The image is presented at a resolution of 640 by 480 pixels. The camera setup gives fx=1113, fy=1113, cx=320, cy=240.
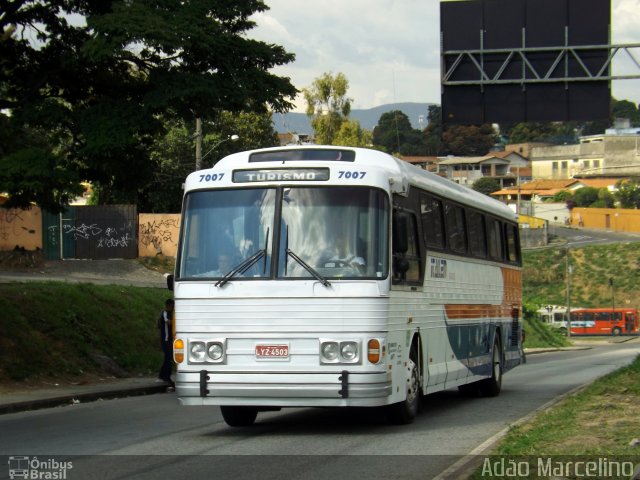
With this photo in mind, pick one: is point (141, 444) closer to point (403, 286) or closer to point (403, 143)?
point (403, 286)

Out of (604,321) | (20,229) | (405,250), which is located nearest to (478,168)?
(604,321)

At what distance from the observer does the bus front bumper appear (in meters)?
12.6

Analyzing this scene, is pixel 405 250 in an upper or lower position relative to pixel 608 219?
lower

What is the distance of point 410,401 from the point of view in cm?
1424

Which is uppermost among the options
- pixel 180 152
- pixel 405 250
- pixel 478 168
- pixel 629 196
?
pixel 478 168

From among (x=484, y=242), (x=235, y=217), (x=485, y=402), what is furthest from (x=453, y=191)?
(x=235, y=217)

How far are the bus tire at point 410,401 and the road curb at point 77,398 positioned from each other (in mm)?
6403

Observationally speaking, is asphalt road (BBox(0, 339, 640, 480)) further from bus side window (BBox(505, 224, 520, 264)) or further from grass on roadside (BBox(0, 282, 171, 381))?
bus side window (BBox(505, 224, 520, 264))

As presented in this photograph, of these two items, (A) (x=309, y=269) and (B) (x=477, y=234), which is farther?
(B) (x=477, y=234)

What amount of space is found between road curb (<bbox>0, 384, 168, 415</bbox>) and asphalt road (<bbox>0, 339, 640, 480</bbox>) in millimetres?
245

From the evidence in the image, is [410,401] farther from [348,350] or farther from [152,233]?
[152,233]

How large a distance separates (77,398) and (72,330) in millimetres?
5089

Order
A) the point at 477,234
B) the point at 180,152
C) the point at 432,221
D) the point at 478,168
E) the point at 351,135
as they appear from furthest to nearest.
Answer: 1. the point at 478,168
2. the point at 351,135
3. the point at 180,152
4. the point at 477,234
5. the point at 432,221

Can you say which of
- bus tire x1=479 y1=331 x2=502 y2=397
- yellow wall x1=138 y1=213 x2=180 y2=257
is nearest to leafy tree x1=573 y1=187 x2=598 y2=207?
yellow wall x1=138 y1=213 x2=180 y2=257
